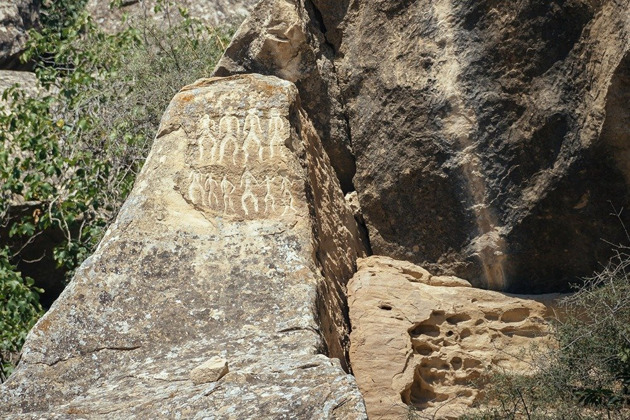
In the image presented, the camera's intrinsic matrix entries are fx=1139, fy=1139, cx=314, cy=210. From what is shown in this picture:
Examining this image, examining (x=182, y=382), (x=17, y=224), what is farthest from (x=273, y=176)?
(x=17, y=224)

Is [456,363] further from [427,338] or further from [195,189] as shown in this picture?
[195,189]

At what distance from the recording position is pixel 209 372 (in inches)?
169

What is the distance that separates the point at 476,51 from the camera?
235 inches

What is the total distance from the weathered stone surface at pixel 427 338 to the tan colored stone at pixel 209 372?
1.29 meters

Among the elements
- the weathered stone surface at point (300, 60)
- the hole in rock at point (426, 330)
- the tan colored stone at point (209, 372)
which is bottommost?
the hole in rock at point (426, 330)

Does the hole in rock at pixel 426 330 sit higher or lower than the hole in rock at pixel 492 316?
lower

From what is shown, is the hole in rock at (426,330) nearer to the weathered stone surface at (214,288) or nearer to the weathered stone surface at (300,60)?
the weathered stone surface at (214,288)

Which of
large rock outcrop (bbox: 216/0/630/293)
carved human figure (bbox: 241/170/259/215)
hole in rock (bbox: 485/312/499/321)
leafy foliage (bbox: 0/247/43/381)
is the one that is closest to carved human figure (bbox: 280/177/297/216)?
carved human figure (bbox: 241/170/259/215)

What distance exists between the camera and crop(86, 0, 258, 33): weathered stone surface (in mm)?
9867

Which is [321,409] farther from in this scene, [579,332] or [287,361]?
[579,332]

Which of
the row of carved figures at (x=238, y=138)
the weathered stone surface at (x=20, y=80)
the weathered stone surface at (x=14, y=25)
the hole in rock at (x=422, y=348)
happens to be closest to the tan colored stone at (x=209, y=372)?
the row of carved figures at (x=238, y=138)

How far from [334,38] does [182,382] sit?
2.76 metres

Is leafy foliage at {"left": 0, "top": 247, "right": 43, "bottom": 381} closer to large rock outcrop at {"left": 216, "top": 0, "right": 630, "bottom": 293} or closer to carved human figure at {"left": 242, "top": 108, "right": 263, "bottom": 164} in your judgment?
large rock outcrop at {"left": 216, "top": 0, "right": 630, "bottom": 293}

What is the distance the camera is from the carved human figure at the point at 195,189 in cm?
536
